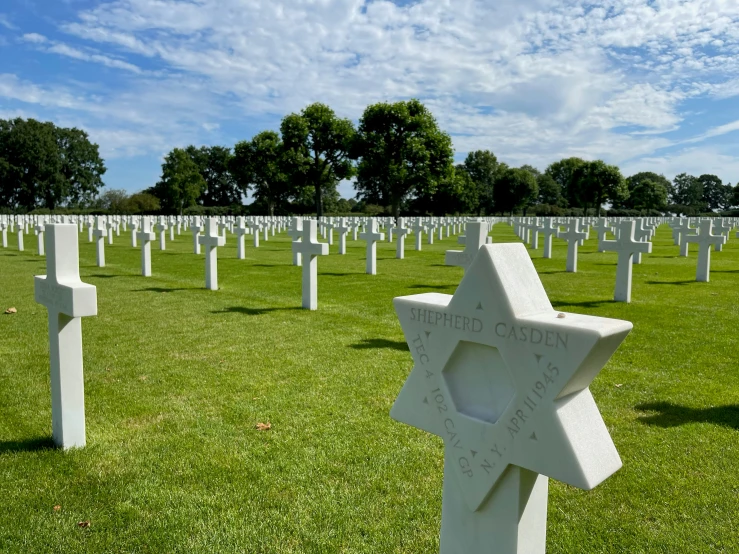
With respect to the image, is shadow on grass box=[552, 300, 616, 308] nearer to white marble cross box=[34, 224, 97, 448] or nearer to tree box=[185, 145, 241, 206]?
white marble cross box=[34, 224, 97, 448]

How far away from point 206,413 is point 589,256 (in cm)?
1951

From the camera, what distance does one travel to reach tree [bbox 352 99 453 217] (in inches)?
1731

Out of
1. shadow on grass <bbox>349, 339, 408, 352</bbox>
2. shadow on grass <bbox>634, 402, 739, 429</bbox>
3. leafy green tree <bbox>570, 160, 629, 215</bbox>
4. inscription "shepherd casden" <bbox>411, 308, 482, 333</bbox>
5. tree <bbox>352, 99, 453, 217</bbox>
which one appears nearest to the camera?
inscription "shepherd casden" <bbox>411, 308, 482, 333</bbox>

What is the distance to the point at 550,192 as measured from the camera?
8700cm

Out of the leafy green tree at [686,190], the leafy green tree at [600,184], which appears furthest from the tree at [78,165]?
the leafy green tree at [686,190]

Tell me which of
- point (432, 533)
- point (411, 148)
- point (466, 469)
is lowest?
point (432, 533)

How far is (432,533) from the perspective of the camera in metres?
2.94

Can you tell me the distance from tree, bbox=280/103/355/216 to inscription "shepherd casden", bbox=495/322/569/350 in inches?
1908

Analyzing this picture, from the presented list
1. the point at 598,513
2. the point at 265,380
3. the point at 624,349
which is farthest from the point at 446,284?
the point at 598,513

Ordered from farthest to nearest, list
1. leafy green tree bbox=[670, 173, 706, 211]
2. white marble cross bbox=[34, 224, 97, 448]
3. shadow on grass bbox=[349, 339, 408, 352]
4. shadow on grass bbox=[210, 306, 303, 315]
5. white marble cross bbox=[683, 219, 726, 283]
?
leafy green tree bbox=[670, 173, 706, 211] < white marble cross bbox=[683, 219, 726, 283] < shadow on grass bbox=[210, 306, 303, 315] < shadow on grass bbox=[349, 339, 408, 352] < white marble cross bbox=[34, 224, 97, 448]

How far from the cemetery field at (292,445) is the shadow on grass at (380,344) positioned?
3 cm

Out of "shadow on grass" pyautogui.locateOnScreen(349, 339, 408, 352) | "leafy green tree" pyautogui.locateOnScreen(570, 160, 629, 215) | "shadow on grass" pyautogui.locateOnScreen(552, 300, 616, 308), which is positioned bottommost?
"shadow on grass" pyautogui.locateOnScreen(349, 339, 408, 352)

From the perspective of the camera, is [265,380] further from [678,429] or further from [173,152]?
[173,152]

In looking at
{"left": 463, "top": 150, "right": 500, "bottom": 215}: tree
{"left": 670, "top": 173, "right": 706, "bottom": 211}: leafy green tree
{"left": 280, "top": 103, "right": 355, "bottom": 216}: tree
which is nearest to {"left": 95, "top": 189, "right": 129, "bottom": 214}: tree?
{"left": 280, "top": 103, "right": 355, "bottom": 216}: tree
